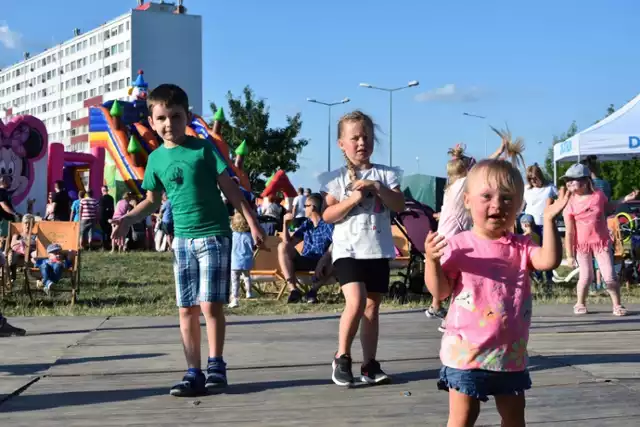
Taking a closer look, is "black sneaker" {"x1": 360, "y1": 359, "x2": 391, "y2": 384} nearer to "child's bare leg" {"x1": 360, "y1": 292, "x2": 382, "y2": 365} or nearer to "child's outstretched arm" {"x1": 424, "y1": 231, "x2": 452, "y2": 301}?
"child's bare leg" {"x1": 360, "y1": 292, "x2": 382, "y2": 365}

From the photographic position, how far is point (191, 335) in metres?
5.39

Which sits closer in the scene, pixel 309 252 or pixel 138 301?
pixel 138 301

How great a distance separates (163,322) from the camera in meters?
9.02

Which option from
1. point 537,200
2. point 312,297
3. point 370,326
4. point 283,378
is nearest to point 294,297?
point 312,297

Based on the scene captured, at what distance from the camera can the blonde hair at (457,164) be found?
774cm

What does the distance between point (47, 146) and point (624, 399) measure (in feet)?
83.8

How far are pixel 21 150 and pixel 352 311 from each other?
23572 millimetres

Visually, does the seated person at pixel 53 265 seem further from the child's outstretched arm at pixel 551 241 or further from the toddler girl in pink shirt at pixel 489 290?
the child's outstretched arm at pixel 551 241

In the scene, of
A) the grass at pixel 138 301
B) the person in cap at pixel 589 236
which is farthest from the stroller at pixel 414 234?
the person in cap at pixel 589 236

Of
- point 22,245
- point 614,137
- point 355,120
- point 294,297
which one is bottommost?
point 294,297

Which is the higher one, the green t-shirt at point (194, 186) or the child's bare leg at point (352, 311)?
the green t-shirt at point (194, 186)

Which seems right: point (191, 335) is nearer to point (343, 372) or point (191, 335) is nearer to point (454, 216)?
point (343, 372)

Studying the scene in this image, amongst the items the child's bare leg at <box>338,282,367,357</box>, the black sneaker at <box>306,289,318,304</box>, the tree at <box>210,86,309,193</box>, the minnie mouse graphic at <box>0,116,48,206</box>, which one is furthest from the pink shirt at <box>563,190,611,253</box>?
the tree at <box>210,86,309,193</box>

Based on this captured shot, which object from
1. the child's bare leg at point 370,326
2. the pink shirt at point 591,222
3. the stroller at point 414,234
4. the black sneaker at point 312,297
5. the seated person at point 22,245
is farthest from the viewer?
the seated person at point 22,245
